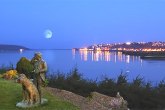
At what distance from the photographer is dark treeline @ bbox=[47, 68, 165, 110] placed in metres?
22.2

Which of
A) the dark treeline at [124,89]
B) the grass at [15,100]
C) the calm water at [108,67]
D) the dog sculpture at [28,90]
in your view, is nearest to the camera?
the dog sculpture at [28,90]

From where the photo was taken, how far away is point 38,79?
48.4ft

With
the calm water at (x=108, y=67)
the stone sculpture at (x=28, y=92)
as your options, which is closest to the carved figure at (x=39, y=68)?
the stone sculpture at (x=28, y=92)

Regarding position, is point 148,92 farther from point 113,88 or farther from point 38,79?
point 38,79

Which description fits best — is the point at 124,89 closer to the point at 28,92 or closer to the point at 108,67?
the point at 28,92

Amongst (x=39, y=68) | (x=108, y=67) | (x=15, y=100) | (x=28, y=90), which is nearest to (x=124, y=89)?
(x=15, y=100)

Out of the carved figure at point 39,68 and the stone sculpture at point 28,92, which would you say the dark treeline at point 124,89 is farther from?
the carved figure at point 39,68

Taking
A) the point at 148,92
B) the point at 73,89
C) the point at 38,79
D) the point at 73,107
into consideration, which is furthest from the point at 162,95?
the point at 38,79

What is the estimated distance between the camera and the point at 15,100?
53.3 ft

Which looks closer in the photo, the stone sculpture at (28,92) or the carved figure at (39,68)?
the stone sculpture at (28,92)

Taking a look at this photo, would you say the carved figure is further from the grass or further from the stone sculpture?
the grass

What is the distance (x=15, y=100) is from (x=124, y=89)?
8.23 metres

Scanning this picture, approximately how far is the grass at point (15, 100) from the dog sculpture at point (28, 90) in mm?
315

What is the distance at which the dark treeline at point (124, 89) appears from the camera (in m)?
22.2
